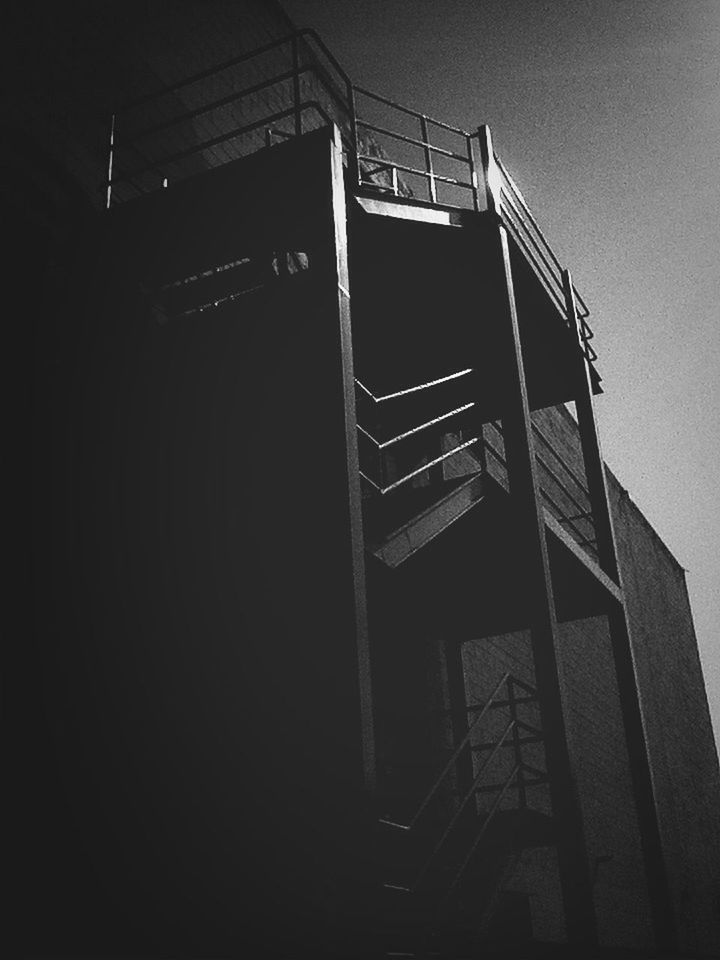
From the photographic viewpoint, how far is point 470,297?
6.67 meters

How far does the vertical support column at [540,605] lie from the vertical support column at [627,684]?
5.04 ft

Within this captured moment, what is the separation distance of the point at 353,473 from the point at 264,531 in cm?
66

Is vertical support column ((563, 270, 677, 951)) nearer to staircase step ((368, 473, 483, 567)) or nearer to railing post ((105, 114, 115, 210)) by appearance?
staircase step ((368, 473, 483, 567))

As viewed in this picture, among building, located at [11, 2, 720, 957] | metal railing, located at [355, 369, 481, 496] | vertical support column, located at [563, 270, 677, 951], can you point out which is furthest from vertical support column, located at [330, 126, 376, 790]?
vertical support column, located at [563, 270, 677, 951]

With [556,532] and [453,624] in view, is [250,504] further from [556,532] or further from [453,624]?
[453,624]

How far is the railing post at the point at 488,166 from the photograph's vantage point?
6355mm

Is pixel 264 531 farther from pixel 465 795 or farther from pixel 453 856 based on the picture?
pixel 453 856

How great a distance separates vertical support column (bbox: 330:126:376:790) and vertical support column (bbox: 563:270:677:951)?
10.2ft

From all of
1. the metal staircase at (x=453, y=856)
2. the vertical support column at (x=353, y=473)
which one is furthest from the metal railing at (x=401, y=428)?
the metal staircase at (x=453, y=856)

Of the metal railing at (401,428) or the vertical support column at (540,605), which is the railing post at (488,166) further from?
the metal railing at (401,428)

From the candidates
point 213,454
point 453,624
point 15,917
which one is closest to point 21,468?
point 213,454

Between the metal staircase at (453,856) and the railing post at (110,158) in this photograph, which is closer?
the metal staircase at (453,856)

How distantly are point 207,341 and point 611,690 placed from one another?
9.82 metres

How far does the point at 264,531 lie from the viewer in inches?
187
